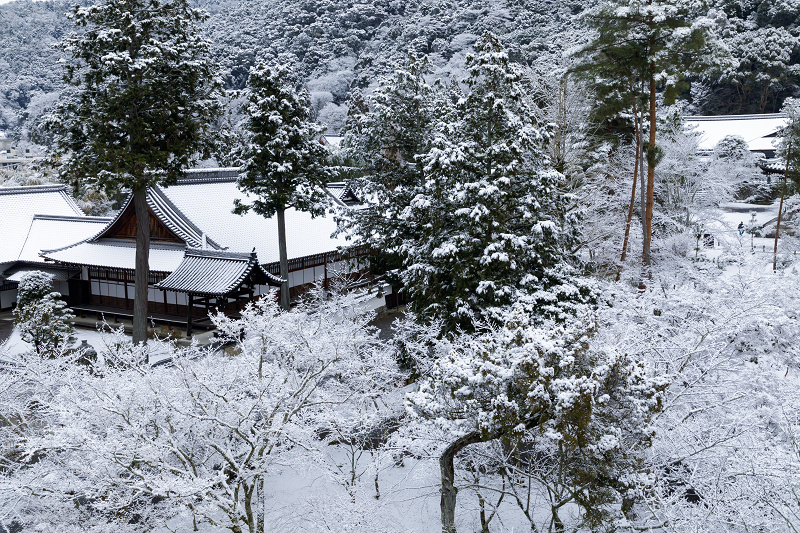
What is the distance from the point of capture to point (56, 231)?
27031 mm

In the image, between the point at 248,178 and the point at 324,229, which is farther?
the point at 324,229

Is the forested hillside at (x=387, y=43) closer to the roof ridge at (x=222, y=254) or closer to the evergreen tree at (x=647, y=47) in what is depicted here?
the evergreen tree at (x=647, y=47)

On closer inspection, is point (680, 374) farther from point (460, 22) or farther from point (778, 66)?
point (460, 22)

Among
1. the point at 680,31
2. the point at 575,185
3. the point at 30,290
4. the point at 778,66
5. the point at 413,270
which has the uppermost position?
the point at 778,66

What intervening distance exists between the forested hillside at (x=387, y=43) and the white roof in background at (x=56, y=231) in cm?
2735

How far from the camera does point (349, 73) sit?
229ft

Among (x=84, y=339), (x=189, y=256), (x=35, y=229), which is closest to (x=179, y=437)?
(x=189, y=256)

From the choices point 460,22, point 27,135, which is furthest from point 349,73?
point 27,135

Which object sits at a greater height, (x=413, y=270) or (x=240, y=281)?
(x=413, y=270)

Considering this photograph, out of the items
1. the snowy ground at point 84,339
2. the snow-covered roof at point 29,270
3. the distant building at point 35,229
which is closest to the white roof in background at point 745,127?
the snowy ground at point 84,339

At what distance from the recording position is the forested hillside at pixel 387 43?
157 ft

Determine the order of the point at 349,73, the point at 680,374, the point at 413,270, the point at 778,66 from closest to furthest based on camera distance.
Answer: the point at 680,374 → the point at 413,270 → the point at 778,66 → the point at 349,73

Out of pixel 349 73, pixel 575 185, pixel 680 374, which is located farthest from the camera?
pixel 349 73

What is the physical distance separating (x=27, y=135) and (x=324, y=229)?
63.0 meters
